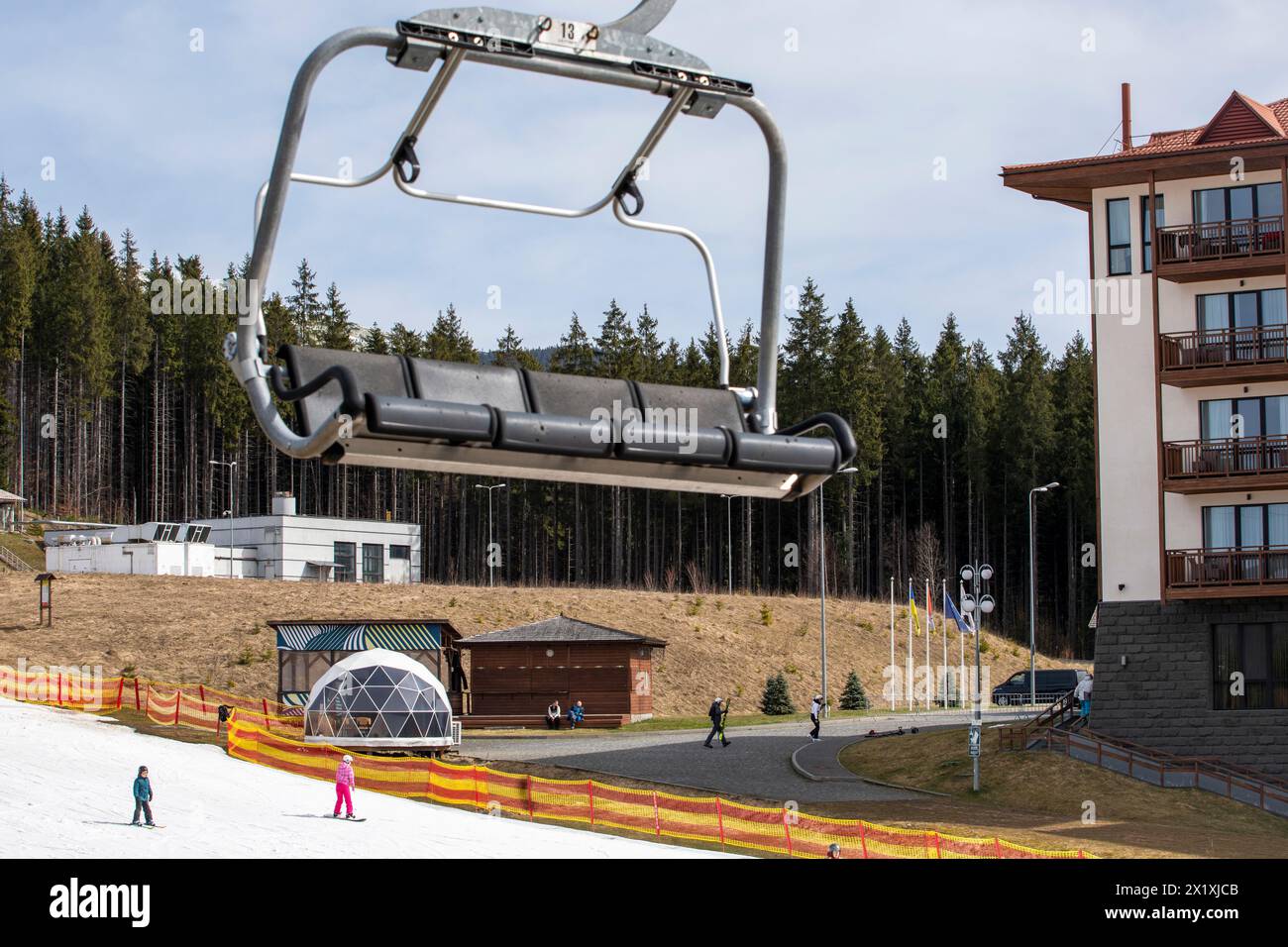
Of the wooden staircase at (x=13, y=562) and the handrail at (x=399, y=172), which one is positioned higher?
the handrail at (x=399, y=172)

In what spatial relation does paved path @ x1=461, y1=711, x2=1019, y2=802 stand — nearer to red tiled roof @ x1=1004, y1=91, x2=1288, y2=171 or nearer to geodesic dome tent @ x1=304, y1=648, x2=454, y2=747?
geodesic dome tent @ x1=304, y1=648, x2=454, y2=747

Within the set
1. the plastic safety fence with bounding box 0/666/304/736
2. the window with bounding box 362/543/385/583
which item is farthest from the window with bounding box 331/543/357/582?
the plastic safety fence with bounding box 0/666/304/736

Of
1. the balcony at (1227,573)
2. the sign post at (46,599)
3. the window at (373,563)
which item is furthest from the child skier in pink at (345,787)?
the window at (373,563)

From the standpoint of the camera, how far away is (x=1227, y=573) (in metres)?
42.6

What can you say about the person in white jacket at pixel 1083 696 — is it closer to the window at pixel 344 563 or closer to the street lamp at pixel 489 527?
the window at pixel 344 563

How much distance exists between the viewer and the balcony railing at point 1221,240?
42.9 metres

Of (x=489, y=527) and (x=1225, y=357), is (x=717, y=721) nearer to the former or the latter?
(x=1225, y=357)

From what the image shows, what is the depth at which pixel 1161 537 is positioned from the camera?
43.5 metres

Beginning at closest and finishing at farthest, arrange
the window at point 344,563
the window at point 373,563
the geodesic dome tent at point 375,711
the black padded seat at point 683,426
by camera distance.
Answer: the black padded seat at point 683,426
the geodesic dome tent at point 375,711
the window at point 344,563
the window at point 373,563

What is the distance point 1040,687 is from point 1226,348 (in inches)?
1374

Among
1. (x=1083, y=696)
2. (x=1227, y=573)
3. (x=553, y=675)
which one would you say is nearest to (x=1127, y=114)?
(x=1227, y=573)

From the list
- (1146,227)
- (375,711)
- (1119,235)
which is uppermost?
(1146,227)

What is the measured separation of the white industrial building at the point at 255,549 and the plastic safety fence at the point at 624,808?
141ft

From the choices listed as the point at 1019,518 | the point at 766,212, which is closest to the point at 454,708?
the point at 766,212
